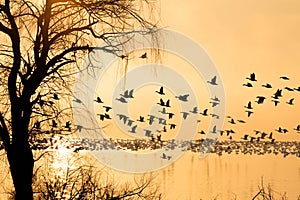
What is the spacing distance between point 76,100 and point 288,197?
42.8 metres

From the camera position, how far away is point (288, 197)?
4784 centimetres

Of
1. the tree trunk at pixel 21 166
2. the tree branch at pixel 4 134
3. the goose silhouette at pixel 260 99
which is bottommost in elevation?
the tree trunk at pixel 21 166

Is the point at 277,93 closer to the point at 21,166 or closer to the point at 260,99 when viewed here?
the point at 260,99

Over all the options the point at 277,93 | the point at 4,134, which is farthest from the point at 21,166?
the point at 277,93

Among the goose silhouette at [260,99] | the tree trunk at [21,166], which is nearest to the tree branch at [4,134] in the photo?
the tree trunk at [21,166]

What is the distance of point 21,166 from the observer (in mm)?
6527

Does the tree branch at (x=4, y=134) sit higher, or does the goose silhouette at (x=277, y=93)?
the goose silhouette at (x=277, y=93)

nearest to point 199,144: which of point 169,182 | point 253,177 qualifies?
point 253,177

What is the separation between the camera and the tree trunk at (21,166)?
21.4ft

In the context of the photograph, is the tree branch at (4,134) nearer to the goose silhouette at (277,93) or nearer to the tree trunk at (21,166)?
the tree trunk at (21,166)

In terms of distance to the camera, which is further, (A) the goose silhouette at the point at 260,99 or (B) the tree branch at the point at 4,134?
(A) the goose silhouette at the point at 260,99

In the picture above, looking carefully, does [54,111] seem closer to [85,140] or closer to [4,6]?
[85,140]

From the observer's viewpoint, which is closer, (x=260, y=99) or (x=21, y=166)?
(x=21, y=166)

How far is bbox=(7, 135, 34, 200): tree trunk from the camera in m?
6.52
